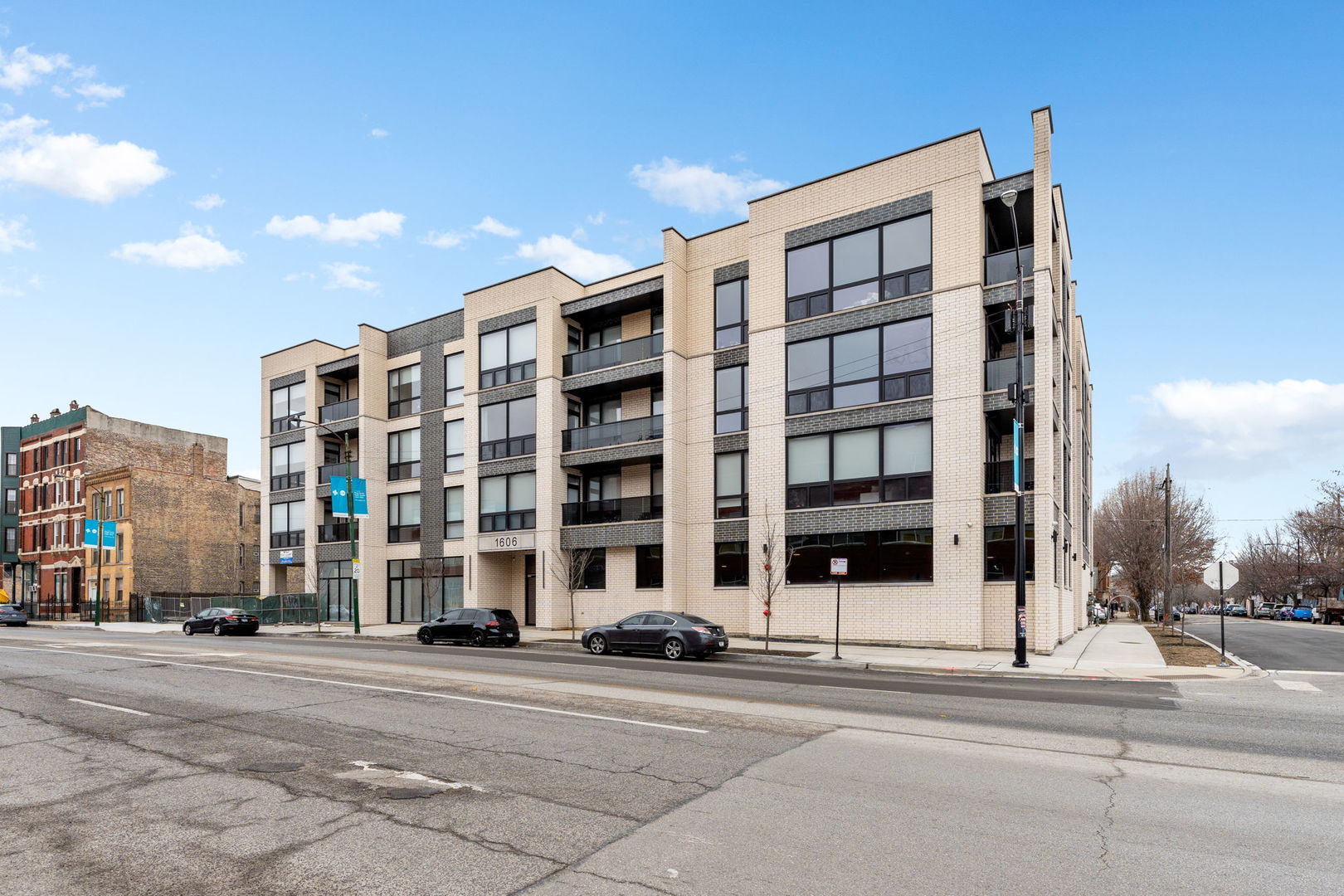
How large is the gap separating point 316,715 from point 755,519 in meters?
18.3

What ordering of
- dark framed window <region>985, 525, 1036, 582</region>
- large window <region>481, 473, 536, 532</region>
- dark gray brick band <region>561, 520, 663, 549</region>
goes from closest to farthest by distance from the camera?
dark framed window <region>985, 525, 1036, 582</region> < dark gray brick band <region>561, 520, 663, 549</region> < large window <region>481, 473, 536, 532</region>

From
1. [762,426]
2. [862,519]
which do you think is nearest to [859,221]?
[762,426]

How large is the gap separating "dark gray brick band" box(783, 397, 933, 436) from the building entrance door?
47.0 ft

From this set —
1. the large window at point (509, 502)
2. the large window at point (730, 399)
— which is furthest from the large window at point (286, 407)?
the large window at point (730, 399)

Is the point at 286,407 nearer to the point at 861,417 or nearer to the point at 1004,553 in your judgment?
the point at 861,417

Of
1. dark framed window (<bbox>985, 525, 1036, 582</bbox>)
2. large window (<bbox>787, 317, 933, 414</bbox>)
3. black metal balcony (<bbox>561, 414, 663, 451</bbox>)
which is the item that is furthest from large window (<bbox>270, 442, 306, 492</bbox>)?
dark framed window (<bbox>985, 525, 1036, 582</bbox>)

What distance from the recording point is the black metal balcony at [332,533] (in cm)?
4203

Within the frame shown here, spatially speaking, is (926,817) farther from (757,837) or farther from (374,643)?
(374,643)

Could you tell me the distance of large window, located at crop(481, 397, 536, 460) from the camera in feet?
113

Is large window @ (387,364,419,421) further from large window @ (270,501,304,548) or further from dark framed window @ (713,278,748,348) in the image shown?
dark framed window @ (713,278,748,348)

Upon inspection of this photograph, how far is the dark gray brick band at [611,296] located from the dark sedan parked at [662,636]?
13402mm

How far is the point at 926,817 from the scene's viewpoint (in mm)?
6977

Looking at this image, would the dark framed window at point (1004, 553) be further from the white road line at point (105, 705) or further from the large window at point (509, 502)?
the white road line at point (105, 705)

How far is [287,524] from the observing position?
44469mm
